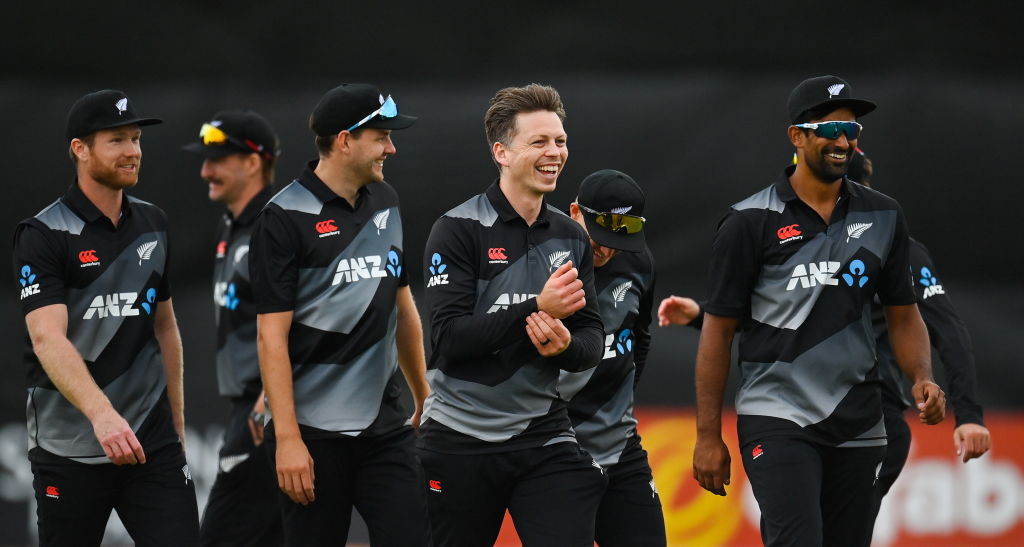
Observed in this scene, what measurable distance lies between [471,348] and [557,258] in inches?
19.4

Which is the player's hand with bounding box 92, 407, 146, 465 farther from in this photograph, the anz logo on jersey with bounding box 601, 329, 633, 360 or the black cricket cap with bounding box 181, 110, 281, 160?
the black cricket cap with bounding box 181, 110, 281, 160

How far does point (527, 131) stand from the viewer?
479 cm

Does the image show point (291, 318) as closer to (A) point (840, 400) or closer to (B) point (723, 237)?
(B) point (723, 237)

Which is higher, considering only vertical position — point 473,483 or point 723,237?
point 723,237

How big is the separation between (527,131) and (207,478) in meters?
4.44

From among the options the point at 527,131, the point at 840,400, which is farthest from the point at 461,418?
the point at 840,400

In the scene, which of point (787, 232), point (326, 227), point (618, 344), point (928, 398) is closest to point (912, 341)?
point (928, 398)

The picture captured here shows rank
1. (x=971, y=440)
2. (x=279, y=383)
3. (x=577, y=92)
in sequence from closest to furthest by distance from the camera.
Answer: (x=279, y=383)
(x=971, y=440)
(x=577, y=92)

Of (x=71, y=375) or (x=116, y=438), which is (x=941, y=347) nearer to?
(x=116, y=438)

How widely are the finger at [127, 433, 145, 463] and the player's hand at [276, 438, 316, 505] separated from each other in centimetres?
48

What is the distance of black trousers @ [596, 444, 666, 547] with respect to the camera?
5336 millimetres

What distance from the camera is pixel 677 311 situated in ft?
19.6

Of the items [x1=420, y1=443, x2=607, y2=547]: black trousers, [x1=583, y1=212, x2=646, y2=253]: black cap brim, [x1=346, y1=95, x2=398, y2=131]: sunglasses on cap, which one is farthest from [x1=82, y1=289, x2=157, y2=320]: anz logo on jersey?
[x1=583, y1=212, x2=646, y2=253]: black cap brim

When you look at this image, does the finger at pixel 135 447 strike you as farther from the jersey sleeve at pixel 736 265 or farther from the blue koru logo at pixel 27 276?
the jersey sleeve at pixel 736 265
